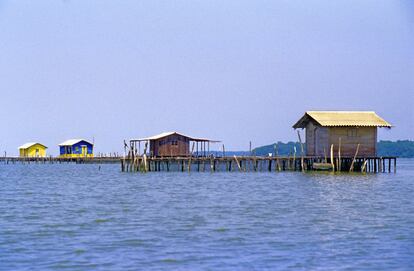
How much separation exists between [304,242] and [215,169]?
42145mm

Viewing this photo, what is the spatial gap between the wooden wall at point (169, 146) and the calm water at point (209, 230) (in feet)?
82.8

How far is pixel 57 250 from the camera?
1628 centimetres

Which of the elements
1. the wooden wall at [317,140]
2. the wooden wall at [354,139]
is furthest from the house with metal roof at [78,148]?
the wooden wall at [354,139]

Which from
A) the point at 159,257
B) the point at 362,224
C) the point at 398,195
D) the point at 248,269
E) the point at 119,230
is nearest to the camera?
the point at 248,269

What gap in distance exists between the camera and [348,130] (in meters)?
48.5

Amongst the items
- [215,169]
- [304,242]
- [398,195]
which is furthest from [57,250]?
[215,169]

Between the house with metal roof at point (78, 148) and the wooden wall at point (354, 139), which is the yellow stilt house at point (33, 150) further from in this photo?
the wooden wall at point (354, 139)

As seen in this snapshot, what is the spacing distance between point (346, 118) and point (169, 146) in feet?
57.1

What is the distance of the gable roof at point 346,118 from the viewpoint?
1889 inches

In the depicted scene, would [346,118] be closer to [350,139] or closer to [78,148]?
[350,139]

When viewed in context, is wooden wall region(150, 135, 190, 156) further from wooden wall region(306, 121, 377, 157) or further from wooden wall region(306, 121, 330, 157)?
wooden wall region(306, 121, 377, 157)

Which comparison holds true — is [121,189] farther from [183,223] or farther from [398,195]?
[183,223]

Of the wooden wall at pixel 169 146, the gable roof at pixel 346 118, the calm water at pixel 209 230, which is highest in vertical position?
the gable roof at pixel 346 118

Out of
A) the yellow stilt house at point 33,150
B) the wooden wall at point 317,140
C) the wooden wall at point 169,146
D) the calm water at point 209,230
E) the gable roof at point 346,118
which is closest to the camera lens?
the calm water at point 209,230
